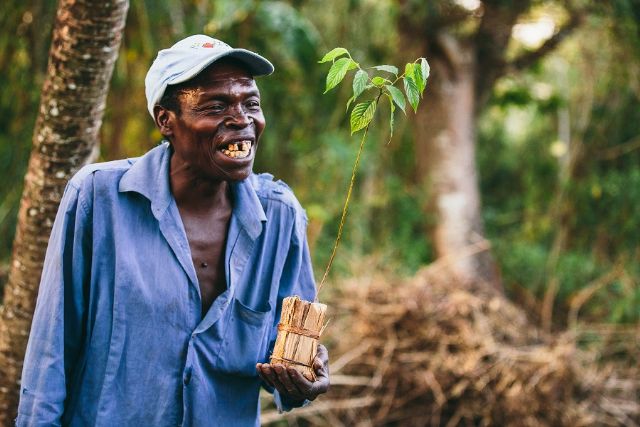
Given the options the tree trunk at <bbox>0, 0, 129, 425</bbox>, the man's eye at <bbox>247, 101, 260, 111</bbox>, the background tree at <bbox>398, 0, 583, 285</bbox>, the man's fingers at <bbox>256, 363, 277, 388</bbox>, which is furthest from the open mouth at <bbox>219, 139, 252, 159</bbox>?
the background tree at <bbox>398, 0, 583, 285</bbox>

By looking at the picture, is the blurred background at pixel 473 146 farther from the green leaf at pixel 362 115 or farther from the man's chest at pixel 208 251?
the green leaf at pixel 362 115

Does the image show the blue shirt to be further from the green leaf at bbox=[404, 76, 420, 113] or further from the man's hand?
the green leaf at bbox=[404, 76, 420, 113]

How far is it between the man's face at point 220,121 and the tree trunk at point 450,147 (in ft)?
16.6

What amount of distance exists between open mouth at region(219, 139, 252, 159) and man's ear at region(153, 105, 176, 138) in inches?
7.4

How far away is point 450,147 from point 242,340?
17.1 ft

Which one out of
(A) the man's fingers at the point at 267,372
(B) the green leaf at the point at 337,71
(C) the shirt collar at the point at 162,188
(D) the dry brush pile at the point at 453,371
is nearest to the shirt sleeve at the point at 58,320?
(C) the shirt collar at the point at 162,188

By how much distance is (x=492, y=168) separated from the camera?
8.83 metres

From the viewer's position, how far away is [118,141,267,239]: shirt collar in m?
2.16

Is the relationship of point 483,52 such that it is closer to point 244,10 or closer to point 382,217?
point 382,217

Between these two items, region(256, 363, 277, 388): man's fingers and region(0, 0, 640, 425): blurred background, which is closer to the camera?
region(256, 363, 277, 388): man's fingers

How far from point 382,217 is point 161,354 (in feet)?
18.4

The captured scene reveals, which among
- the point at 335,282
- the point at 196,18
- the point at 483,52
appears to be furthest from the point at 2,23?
the point at 483,52

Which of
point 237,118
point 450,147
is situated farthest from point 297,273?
point 450,147

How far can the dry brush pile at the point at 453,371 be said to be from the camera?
471 centimetres
